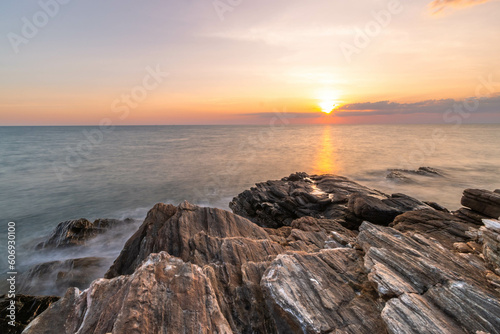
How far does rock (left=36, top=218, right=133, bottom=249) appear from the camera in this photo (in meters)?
16.9

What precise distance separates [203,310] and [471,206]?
1495 centimetres

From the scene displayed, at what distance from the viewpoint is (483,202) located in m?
12.5

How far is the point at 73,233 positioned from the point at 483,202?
1012 inches

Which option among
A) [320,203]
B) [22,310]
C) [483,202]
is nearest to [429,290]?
[483,202]

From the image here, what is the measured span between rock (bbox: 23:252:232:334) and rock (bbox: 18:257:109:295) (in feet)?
27.1

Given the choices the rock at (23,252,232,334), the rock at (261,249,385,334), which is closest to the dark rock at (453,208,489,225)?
the rock at (261,249,385,334)

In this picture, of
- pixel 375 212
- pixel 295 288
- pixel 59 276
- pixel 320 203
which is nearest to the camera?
pixel 295 288

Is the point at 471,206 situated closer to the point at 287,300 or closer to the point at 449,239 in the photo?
the point at 449,239

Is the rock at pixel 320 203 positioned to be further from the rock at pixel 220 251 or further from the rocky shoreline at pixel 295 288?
the rock at pixel 220 251

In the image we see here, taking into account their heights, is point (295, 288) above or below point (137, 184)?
above

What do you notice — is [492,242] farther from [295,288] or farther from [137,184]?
[137,184]

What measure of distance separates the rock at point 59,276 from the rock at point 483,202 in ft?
69.3

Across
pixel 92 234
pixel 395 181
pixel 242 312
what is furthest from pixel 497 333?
pixel 395 181

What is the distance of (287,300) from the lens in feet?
20.3
